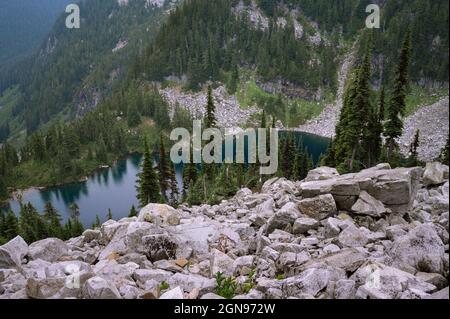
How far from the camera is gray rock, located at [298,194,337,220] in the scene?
→ 20.7 m

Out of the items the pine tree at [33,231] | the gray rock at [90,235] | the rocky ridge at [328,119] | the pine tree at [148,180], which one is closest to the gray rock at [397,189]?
the gray rock at [90,235]

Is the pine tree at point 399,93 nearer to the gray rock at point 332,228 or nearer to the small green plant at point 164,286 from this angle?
A: the gray rock at point 332,228

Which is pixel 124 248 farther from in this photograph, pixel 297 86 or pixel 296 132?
pixel 297 86

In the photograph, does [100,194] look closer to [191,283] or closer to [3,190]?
[3,190]

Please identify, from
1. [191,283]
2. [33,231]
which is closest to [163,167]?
[33,231]

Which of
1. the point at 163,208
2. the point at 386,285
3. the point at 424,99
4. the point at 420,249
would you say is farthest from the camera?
the point at 424,99

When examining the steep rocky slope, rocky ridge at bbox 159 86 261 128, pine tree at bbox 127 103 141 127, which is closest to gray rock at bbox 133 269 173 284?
the steep rocky slope

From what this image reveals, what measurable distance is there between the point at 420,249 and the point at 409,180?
780 cm

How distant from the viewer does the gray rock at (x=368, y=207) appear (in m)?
20.5

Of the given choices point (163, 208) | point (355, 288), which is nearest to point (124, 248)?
point (163, 208)

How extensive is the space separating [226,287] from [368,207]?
9.85 m

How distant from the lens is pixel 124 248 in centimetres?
1958

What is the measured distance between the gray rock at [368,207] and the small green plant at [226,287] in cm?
862

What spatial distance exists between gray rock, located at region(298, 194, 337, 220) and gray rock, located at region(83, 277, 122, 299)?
11.2 meters
